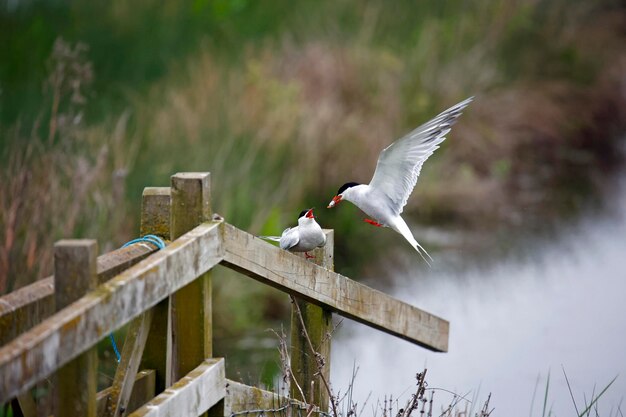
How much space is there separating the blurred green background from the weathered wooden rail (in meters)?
2.38

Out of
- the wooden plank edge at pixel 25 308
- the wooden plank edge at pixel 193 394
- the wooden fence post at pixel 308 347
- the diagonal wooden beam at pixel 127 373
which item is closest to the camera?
the wooden plank edge at pixel 25 308

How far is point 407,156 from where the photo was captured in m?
4.16

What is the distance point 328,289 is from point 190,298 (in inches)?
26.2

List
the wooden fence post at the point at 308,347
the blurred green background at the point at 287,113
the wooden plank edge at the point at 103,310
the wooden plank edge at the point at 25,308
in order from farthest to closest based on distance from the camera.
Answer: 1. the blurred green background at the point at 287,113
2. the wooden fence post at the point at 308,347
3. the wooden plank edge at the point at 25,308
4. the wooden plank edge at the point at 103,310

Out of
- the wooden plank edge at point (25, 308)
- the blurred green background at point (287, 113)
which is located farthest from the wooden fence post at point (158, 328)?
the blurred green background at point (287, 113)

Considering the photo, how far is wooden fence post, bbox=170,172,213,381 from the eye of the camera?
8.32ft

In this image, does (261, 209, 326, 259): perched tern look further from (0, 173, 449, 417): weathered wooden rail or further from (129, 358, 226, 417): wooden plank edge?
(129, 358, 226, 417): wooden plank edge

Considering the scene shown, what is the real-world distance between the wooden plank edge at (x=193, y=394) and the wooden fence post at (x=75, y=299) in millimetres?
230

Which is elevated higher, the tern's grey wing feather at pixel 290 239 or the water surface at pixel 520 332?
the tern's grey wing feather at pixel 290 239

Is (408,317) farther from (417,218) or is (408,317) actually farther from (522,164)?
(522,164)

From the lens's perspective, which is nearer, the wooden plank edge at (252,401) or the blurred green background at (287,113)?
the wooden plank edge at (252,401)

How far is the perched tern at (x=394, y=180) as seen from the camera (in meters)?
4.08

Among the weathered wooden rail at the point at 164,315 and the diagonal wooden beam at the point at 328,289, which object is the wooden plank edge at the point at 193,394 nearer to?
the weathered wooden rail at the point at 164,315

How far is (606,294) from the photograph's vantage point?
8586 mm
